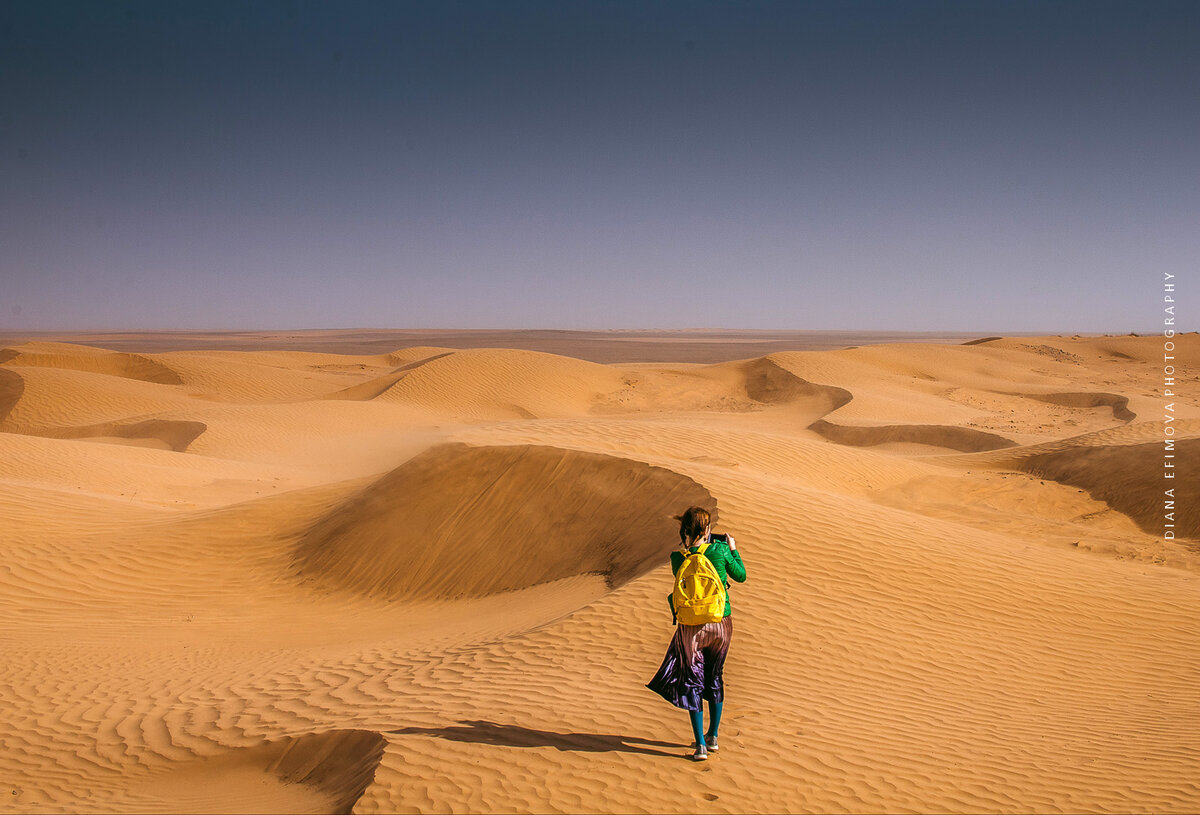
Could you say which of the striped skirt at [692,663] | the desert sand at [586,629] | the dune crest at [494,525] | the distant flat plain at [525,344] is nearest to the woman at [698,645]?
the striped skirt at [692,663]

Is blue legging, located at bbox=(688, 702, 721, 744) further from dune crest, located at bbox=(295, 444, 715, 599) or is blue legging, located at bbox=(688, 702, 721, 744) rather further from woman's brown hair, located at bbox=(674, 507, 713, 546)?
dune crest, located at bbox=(295, 444, 715, 599)

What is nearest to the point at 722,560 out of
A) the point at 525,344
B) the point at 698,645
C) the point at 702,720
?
the point at 698,645

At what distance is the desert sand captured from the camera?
15.7 ft

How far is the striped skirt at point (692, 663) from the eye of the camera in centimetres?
442

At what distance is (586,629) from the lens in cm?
706

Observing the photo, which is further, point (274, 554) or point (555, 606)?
point (274, 554)

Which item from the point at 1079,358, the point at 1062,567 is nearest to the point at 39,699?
the point at 1062,567

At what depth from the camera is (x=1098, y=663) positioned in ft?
23.6

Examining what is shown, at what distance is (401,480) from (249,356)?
130 feet

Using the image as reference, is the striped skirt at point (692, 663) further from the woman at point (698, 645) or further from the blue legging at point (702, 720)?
the blue legging at point (702, 720)

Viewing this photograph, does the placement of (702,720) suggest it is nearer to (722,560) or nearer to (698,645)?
(698,645)

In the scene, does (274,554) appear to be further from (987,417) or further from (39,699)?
(987,417)

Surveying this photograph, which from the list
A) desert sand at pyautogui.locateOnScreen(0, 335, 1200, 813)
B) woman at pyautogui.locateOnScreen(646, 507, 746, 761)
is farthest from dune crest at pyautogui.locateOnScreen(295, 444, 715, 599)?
woman at pyautogui.locateOnScreen(646, 507, 746, 761)

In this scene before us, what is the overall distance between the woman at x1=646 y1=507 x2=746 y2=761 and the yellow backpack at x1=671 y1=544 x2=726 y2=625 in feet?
0.14
